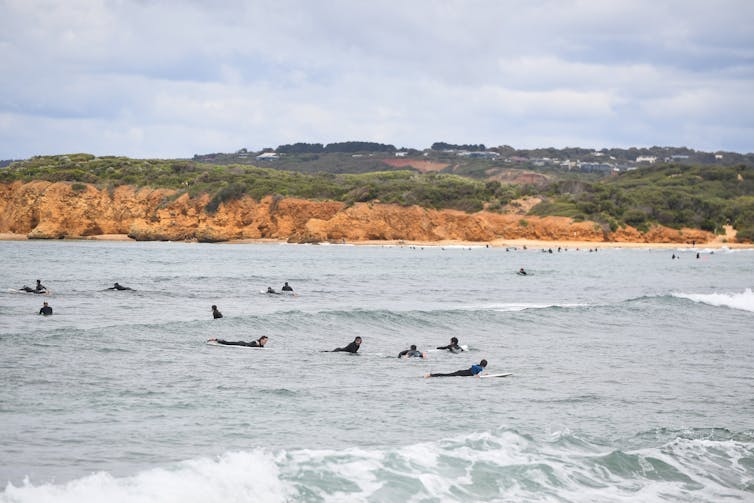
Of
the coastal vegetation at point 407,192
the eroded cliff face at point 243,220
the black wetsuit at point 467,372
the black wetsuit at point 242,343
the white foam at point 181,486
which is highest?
the coastal vegetation at point 407,192

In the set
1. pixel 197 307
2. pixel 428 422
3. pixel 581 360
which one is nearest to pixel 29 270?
pixel 197 307

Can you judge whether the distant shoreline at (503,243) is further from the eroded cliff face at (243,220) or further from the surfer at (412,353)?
the surfer at (412,353)

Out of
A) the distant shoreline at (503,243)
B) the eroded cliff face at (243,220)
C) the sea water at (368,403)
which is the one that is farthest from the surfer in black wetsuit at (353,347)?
the eroded cliff face at (243,220)

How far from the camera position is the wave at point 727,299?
122 ft

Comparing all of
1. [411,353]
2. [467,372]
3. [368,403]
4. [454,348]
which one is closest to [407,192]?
[454,348]

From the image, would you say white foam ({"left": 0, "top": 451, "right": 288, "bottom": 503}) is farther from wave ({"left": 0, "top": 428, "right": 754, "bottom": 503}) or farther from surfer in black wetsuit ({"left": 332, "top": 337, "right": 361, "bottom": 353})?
surfer in black wetsuit ({"left": 332, "top": 337, "right": 361, "bottom": 353})

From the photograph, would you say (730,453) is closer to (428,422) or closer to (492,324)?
(428,422)

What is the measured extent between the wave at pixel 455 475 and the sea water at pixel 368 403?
34mm

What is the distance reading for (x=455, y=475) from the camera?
39.1ft

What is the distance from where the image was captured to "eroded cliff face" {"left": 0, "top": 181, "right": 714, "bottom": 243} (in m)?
94.1

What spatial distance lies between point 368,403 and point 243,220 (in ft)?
280

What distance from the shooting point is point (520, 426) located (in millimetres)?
14578

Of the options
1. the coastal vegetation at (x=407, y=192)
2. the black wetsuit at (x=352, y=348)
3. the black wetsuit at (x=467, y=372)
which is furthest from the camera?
the coastal vegetation at (x=407, y=192)

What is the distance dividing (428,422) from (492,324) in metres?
15.5
